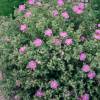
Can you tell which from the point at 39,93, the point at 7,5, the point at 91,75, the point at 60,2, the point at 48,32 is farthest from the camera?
the point at 7,5

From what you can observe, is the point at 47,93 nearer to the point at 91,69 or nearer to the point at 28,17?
the point at 91,69

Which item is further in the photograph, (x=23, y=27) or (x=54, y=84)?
(x=23, y=27)

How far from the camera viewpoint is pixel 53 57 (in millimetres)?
4035

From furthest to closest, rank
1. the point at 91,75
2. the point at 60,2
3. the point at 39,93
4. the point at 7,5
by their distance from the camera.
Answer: the point at 7,5 < the point at 60,2 < the point at 39,93 < the point at 91,75

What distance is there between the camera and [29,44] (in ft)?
14.4

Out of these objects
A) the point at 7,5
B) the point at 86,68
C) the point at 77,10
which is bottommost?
the point at 7,5

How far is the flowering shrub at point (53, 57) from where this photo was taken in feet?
13.3

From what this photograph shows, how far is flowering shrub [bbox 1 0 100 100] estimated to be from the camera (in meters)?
4.04

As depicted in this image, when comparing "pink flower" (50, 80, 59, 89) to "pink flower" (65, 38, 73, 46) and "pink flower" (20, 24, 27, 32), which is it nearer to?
"pink flower" (65, 38, 73, 46)

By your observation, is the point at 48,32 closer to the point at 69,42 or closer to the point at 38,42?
the point at 38,42

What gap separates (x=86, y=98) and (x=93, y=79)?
0.23 meters

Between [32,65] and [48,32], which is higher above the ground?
[48,32]

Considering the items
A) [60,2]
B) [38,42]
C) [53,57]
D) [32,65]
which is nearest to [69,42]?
[53,57]

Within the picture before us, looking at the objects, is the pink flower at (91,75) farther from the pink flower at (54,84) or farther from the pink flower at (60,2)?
the pink flower at (60,2)
